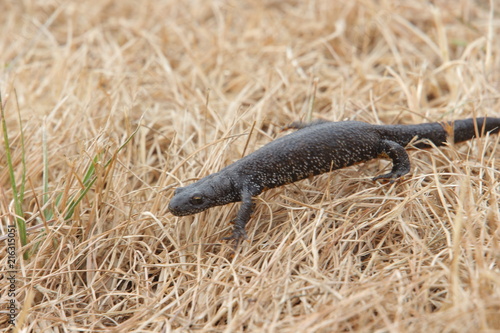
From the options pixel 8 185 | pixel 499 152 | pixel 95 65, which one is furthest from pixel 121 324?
pixel 95 65

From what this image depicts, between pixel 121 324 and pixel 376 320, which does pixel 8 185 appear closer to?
pixel 121 324

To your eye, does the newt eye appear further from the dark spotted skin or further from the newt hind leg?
the newt hind leg

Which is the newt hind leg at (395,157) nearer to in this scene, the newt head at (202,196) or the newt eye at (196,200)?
the newt head at (202,196)

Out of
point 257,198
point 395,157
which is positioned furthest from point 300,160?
point 395,157

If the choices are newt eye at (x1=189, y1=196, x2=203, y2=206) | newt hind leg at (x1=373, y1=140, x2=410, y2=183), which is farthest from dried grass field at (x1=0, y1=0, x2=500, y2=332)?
newt eye at (x1=189, y1=196, x2=203, y2=206)

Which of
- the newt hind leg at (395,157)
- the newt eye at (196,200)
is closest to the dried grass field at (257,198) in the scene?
the newt hind leg at (395,157)
